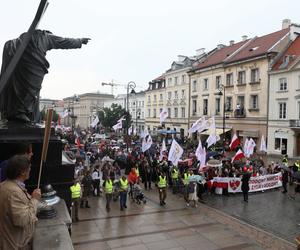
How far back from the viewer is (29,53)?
22.2ft

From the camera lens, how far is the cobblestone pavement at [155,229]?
898 cm

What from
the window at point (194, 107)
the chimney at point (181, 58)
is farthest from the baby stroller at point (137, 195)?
the chimney at point (181, 58)

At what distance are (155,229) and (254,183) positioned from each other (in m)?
8.32

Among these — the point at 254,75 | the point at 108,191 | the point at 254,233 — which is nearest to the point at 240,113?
the point at 254,75

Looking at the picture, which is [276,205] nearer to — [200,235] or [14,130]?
[200,235]

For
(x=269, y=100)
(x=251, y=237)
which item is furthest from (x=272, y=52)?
(x=251, y=237)

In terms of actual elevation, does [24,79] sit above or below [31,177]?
above

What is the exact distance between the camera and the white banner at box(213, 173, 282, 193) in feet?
53.2

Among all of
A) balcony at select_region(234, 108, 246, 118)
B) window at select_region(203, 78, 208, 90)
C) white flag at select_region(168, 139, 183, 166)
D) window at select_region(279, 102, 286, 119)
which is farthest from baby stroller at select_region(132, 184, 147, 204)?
window at select_region(203, 78, 208, 90)

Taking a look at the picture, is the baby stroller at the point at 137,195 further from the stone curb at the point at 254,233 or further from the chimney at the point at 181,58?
the chimney at the point at 181,58

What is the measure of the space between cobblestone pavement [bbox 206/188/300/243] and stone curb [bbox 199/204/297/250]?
36 cm

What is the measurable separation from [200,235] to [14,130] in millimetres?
6081

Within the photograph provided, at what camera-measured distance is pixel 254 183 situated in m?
16.9

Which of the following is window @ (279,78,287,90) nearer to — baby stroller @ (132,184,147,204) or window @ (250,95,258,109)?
window @ (250,95,258,109)
